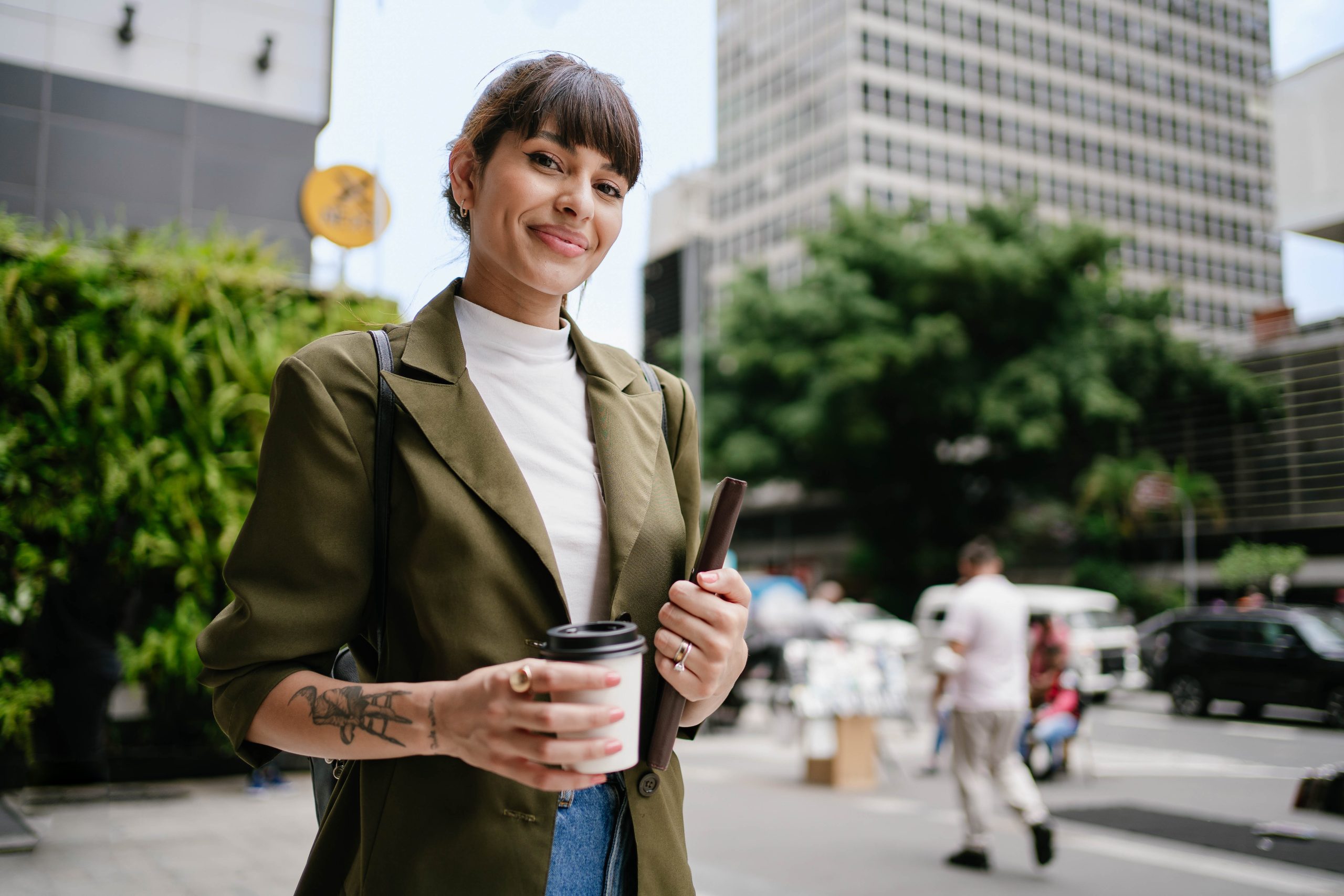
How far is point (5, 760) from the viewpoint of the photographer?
639cm

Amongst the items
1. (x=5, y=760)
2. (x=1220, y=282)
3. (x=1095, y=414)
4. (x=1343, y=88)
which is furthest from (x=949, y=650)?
(x=1095, y=414)

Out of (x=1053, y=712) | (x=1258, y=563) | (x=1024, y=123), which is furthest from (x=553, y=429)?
(x=1024, y=123)

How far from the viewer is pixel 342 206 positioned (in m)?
8.45

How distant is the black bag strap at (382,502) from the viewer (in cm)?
119

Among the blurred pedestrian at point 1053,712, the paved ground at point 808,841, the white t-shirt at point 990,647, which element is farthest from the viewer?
the blurred pedestrian at point 1053,712

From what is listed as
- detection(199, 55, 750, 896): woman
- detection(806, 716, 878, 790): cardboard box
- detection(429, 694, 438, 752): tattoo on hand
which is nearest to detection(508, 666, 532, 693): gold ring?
detection(199, 55, 750, 896): woman

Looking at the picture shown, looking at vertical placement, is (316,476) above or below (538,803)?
above

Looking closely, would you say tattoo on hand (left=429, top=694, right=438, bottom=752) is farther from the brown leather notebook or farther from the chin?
the chin

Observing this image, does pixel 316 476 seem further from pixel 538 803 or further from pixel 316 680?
pixel 538 803

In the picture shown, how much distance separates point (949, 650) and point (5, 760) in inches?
232

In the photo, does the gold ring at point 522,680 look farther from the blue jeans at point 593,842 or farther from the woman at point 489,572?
the blue jeans at point 593,842

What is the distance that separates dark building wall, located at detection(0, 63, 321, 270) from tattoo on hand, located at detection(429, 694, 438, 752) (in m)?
5.51

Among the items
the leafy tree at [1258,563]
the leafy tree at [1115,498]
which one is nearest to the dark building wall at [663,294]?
the leafy tree at [1258,563]

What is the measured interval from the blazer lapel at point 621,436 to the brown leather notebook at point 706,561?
0.31 ft
